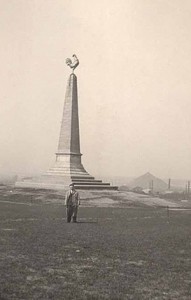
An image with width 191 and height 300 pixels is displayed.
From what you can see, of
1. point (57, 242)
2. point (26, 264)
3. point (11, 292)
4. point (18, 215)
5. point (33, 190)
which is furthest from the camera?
point (33, 190)

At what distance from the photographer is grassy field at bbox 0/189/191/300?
7.15 meters

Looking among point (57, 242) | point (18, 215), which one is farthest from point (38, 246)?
point (18, 215)

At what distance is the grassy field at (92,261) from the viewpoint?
23.5 ft

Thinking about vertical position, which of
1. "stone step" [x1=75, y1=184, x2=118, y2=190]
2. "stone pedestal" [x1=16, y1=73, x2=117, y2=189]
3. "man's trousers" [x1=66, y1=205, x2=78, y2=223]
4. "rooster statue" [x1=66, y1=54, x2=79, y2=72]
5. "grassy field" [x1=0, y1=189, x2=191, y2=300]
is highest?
"rooster statue" [x1=66, y1=54, x2=79, y2=72]

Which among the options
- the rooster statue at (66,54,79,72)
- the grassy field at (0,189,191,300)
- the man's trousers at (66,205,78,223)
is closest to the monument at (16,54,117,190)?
the rooster statue at (66,54,79,72)

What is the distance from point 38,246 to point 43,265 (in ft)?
7.51

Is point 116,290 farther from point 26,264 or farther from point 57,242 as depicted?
point 57,242

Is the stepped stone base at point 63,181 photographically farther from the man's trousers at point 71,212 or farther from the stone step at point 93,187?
the man's trousers at point 71,212

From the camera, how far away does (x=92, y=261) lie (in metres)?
9.69

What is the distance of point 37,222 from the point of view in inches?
663

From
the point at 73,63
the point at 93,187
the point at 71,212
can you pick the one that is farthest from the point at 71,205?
the point at 73,63

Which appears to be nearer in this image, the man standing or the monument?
the man standing

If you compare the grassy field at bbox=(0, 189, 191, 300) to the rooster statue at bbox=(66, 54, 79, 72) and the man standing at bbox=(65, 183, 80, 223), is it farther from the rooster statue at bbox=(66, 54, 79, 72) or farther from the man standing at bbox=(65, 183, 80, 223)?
the rooster statue at bbox=(66, 54, 79, 72)

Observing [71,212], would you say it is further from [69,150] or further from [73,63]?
[73,63]
